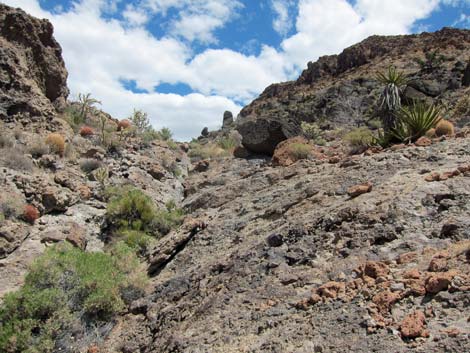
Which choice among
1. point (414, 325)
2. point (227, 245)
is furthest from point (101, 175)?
point (414, 325)

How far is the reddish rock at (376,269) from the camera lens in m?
5.02

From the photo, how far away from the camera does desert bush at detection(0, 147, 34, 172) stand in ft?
39.2

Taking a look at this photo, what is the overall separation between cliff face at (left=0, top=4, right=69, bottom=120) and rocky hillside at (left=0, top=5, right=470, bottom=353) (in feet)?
0.25

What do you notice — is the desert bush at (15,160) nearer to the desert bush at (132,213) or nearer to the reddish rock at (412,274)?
the desert bush at (132,213)

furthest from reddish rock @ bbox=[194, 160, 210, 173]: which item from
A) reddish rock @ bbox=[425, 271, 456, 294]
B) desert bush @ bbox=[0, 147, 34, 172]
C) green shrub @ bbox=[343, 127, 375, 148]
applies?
reddish rock @ bbox=[425, 271, 456, 294]

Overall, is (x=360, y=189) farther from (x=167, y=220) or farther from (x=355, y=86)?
(x=355, y=86)

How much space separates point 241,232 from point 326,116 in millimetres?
25192

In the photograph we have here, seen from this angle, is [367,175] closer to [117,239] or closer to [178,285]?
[178,285]

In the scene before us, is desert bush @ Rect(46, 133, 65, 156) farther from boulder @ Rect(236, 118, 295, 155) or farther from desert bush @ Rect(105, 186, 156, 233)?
boulder @ Rect(236, 118, 295, 155)

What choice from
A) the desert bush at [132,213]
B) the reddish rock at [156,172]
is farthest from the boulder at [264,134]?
the desert bush at [132,213]

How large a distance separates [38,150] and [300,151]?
26.2 ft

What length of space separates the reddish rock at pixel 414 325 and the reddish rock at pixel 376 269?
89 cm

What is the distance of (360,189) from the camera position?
7.50m

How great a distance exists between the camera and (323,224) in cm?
685
